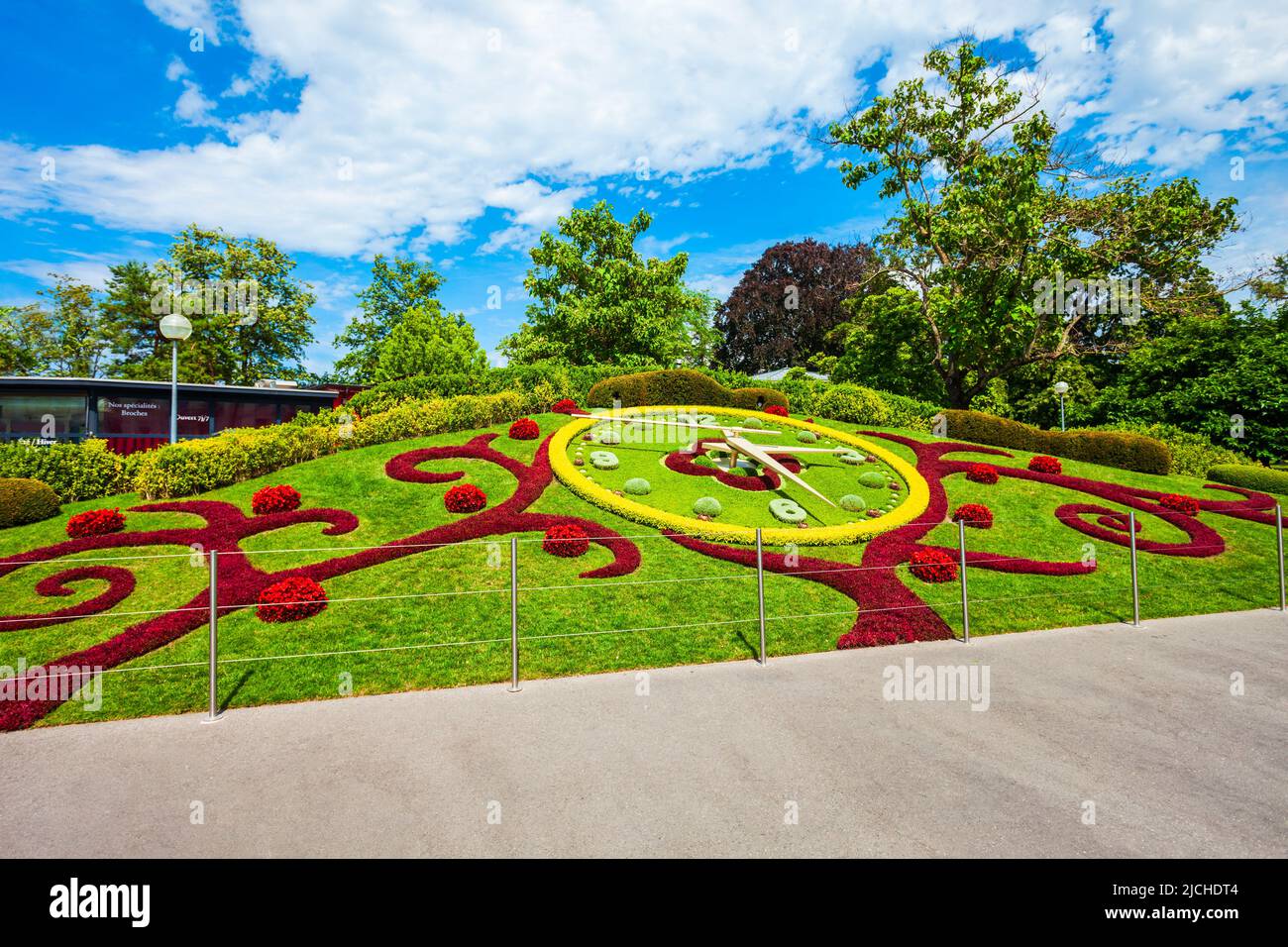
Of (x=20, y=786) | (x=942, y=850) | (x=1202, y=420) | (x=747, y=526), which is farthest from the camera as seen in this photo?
(x=1202, y=420)

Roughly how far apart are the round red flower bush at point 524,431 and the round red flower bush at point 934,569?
488 inches

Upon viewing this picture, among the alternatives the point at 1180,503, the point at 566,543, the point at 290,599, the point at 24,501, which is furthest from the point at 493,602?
the point at 1180,503

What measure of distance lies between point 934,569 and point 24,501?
66.0 ft

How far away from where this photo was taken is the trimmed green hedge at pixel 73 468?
13758mm

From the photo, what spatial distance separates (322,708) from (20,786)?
252cm

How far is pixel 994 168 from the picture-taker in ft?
90.2

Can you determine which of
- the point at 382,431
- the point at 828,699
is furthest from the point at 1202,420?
the point at 382,431

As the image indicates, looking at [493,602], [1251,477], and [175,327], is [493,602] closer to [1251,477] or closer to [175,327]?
[175,327]

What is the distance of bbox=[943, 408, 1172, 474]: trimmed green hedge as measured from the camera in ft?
65.9

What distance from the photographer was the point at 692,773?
17.2 ft

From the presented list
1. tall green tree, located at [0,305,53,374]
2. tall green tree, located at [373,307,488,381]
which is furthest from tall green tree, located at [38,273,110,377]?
tall green tree, located at [373,307,488,381]

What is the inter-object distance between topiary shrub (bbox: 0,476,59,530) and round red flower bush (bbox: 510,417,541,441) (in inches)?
445

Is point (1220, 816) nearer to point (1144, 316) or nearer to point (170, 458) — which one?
point (170, 458)

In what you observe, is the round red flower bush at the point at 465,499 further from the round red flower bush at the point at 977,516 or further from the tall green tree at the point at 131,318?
the tall green tree at the point at 131,318
